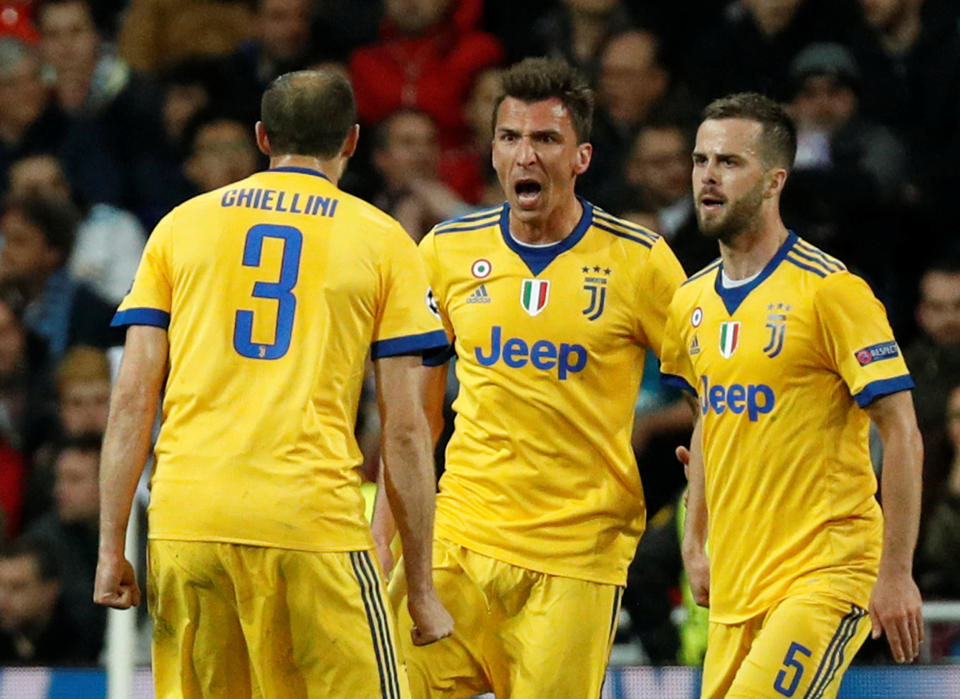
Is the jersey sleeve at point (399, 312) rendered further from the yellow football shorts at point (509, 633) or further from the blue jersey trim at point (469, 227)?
the blue jersey trim at point (469, 227)

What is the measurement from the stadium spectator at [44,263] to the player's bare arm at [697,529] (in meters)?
4.80

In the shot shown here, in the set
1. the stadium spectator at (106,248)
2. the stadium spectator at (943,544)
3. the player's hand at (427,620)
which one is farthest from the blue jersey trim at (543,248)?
the stadium spectator at (106,248)

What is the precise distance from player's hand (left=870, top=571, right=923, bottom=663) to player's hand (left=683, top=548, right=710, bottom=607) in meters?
0.84

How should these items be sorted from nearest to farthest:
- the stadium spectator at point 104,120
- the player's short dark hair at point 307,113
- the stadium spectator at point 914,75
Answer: the player's short dark hair at point 307,113 < the stadium spectator at point 914,75 < the stadium spectator at point 104,120

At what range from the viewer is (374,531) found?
5.91 metres

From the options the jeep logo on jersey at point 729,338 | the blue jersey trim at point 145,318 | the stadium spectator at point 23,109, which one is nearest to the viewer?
the blue jersey trim at point 145,318

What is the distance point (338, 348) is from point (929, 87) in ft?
17.2

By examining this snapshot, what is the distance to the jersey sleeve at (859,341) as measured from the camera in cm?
523

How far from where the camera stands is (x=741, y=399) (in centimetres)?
552

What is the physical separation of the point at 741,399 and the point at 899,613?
841 mm

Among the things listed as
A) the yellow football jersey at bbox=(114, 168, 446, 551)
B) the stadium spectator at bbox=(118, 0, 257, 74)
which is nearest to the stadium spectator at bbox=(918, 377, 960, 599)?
the yellow football jersey at bbox=(114, 168, 446, 551)

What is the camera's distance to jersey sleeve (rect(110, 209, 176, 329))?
16.2ft

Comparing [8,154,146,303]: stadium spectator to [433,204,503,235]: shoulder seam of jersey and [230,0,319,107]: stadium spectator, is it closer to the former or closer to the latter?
[230,0,319,107]: stadium spectator

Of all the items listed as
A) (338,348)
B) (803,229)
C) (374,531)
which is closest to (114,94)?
(803,229)
